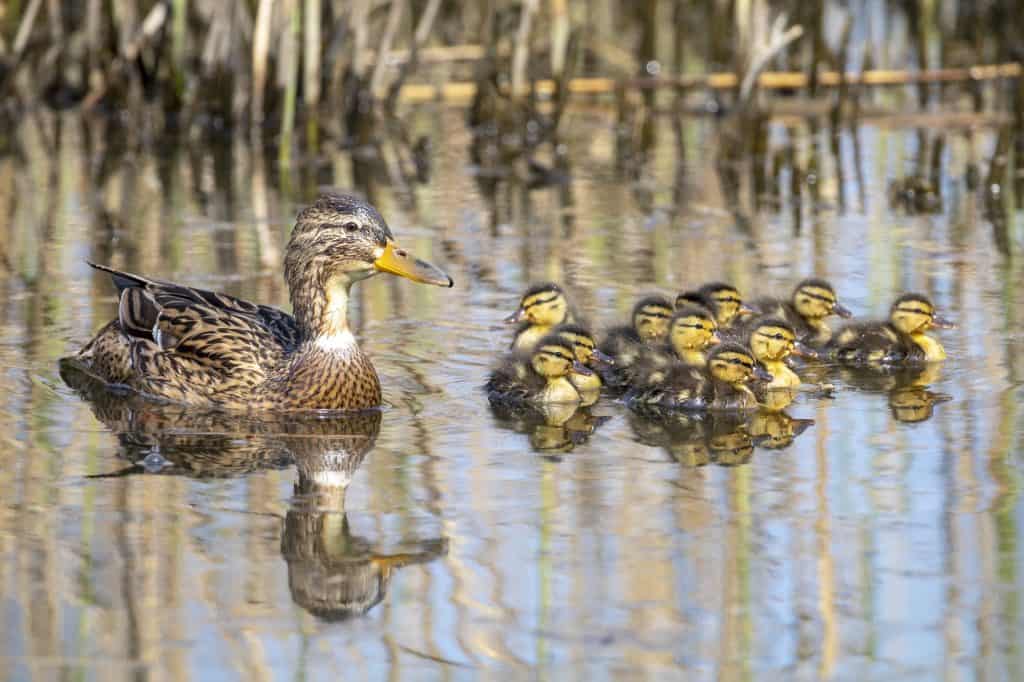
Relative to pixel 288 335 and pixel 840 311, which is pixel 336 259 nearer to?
pixel 288 335

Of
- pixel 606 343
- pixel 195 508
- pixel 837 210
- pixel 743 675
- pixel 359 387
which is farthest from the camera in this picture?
pixel 837 210

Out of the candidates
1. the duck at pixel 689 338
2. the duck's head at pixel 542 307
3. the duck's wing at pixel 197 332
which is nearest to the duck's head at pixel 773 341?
the duck at pixel 689 338

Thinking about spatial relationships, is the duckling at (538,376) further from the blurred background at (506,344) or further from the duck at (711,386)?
the duck at (711,386)

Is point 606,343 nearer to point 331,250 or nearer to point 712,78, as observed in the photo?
point 331,250

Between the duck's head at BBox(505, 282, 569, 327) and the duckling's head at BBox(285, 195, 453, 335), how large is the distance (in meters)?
0.75

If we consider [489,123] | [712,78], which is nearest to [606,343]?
[489,123]

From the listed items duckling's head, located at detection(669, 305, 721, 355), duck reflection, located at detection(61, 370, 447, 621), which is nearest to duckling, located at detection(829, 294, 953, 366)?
duckling's head, located at detection(669, 305, 721, 355)

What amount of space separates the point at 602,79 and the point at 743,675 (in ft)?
29.1

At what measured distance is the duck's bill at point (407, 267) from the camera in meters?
5.59

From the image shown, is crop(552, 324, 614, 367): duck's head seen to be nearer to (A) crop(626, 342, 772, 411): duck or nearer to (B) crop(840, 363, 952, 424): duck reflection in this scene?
(A) crop(626, 342, 772, 411): duck

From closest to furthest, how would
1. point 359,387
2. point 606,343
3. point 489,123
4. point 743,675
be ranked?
point 743,675 < point 359,387 < point 606,343 < point 489,123

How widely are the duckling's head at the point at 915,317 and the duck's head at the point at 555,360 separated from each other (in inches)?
43.4

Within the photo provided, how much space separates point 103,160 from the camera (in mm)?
10195

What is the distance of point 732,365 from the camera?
5691mm
